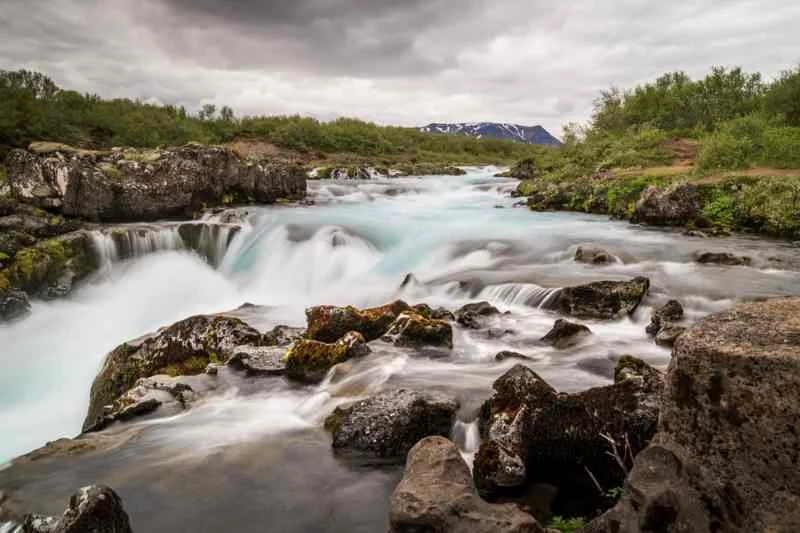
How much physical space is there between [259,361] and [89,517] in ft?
16.9

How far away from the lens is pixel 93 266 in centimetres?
1809

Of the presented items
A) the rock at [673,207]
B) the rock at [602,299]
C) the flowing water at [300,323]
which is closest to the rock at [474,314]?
the flowing water at [300,323]

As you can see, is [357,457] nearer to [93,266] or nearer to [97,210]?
[93,266]

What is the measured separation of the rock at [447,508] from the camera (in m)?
4.26

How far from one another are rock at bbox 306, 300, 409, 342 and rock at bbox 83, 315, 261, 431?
4.06 feet

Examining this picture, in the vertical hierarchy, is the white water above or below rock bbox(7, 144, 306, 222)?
below

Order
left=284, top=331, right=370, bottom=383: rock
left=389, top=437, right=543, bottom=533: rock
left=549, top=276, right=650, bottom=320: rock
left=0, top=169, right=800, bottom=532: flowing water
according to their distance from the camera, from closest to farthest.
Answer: left=389, top=437, right=543, bottom=533: rock → left=0, top=169, right=800, bottom=532: flowing water → left=284, top=331, right=370, bottom=383: rock → left=549, top=276, right=650, bottom=320: rock

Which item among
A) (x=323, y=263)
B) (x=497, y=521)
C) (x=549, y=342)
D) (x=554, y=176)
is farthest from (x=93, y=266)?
(x=554, y=176)

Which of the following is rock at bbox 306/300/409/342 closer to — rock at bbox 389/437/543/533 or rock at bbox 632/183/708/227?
rock at bbox 389/437/543/533

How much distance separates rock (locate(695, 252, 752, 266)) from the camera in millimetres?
16016

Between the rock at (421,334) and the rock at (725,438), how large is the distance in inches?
253

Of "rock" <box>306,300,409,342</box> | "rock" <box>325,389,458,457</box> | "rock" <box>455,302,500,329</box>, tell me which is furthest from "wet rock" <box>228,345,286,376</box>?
"rock" <box>455,302,500,329</box>

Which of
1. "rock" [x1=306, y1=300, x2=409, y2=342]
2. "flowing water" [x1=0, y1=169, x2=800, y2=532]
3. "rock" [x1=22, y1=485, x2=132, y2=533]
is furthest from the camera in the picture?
"rock" [x1=306, y1=300, x2=409, y2=342]

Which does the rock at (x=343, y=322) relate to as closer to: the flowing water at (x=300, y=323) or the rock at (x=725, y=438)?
the flowing water at (x=300, y=323)
